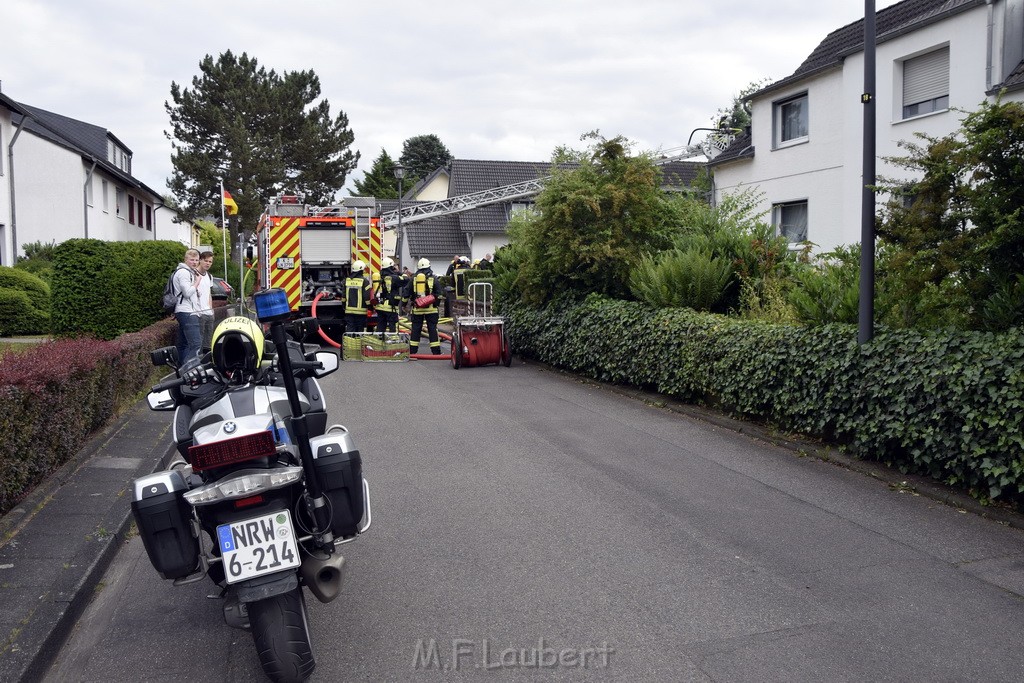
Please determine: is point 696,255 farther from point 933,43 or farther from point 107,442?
point 933,43

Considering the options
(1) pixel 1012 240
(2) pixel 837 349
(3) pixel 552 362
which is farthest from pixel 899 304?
(3) pixel 552 362

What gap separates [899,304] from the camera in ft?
27.5

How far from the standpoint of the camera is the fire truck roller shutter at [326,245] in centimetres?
2128

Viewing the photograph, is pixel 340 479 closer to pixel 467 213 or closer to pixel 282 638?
pixel 282 638

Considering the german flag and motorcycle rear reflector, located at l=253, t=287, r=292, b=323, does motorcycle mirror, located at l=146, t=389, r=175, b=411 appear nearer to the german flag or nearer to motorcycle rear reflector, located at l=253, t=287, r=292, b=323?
motorcycle rear reflector, located at l=253, t=287, r=292, b=323

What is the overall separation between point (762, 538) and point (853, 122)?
17437 mm

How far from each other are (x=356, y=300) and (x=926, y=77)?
12882mm

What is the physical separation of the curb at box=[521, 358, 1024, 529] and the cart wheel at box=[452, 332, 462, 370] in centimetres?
466

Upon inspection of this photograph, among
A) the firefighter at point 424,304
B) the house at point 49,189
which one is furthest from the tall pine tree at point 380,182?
the firefighter at point 424,304

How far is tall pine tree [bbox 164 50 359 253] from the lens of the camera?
4622 cm

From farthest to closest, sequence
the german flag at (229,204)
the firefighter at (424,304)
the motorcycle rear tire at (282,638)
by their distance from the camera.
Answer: the german flag at (229,204)
the firefighter at (424,304)
the motorcycle rear tire at (282,638)

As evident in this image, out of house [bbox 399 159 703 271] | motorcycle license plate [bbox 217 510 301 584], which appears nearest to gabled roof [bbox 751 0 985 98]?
motorcycle license plate [bbox 217 510 301 584]

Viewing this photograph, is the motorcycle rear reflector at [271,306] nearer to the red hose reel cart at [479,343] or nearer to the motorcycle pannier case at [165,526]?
the motorcycle pannier case at [165,526]

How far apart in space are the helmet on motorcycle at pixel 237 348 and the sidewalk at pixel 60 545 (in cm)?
150
